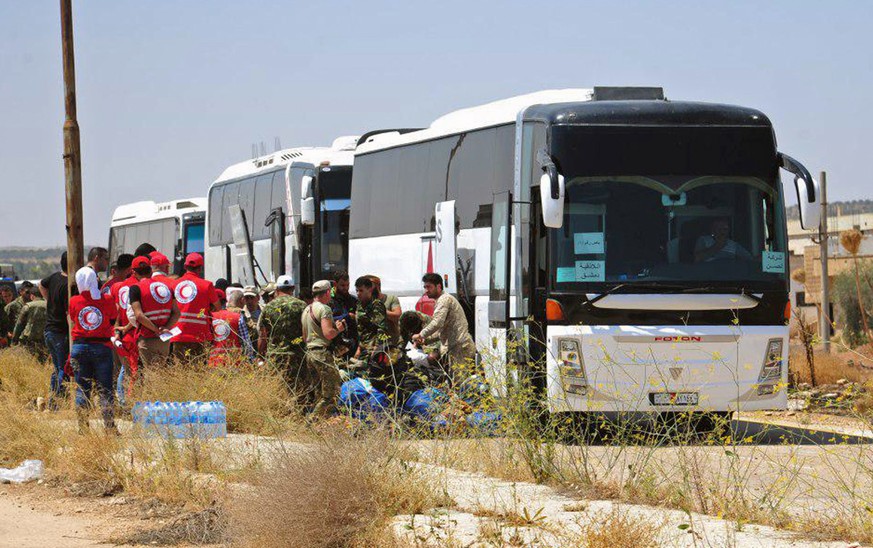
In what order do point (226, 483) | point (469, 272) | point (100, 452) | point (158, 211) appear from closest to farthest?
point (226, 483) < point (100, 452) < point (469, 272) < point (158, 211)

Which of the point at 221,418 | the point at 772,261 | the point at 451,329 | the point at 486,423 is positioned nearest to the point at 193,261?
the point at 451,329

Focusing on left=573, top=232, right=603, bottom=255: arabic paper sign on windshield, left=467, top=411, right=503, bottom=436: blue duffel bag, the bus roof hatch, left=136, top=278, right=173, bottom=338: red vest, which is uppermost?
the bus roof hatch

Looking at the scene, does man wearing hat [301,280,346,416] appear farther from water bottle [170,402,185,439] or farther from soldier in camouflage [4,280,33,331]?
A: soldier in camouflage [4,280,33,331]

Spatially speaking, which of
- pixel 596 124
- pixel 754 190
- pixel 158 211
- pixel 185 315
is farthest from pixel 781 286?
pixel 158 211

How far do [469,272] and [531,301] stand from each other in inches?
97.6

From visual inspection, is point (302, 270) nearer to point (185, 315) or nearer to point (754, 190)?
point (185, 315)

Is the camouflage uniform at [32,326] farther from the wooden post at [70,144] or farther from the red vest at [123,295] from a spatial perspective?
the wooden post at [70,144]

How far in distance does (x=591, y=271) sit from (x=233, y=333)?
4.71 m

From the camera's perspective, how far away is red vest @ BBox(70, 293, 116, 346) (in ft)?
46.9

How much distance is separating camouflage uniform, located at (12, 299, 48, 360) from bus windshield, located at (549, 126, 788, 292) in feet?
33.6

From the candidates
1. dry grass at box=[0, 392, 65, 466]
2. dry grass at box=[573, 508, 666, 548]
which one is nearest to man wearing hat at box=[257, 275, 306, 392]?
dry grass at box=[0, 392, 65, 466]

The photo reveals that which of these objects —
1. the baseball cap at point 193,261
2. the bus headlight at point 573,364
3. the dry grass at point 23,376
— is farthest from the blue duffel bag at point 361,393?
the dry grass at point 23,376

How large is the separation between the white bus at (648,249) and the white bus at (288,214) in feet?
30.2

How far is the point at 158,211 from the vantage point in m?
40.8
